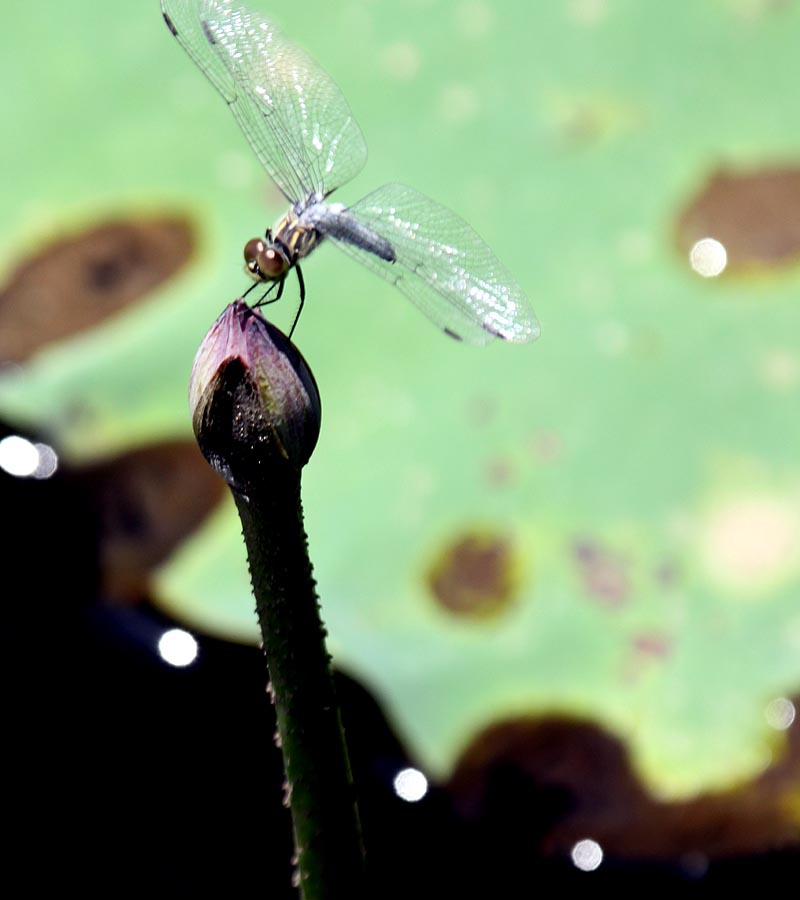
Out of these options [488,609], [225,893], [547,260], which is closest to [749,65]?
[547,260]

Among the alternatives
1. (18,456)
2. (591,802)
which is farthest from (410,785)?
(18,456)

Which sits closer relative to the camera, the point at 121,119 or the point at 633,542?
the point at 633,542

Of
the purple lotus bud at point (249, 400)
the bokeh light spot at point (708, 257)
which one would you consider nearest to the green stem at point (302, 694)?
the purple lotus bud at point (249, 400)

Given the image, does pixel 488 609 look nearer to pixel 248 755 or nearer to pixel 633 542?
pixel 633 542

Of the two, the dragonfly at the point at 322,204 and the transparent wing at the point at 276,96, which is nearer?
the dragonfly at the point at 322,204

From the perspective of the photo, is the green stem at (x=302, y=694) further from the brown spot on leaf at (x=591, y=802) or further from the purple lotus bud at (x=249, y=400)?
the brown spot on leaf at (x=591, y=802)

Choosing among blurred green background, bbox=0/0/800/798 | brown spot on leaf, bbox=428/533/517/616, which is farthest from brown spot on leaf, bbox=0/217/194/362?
brown spot on leaf, bbox=428/533/517/616

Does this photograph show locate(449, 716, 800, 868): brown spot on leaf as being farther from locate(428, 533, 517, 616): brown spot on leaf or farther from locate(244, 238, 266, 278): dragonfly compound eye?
locate(244, 238, 266, 278): dragonfly compound eye
